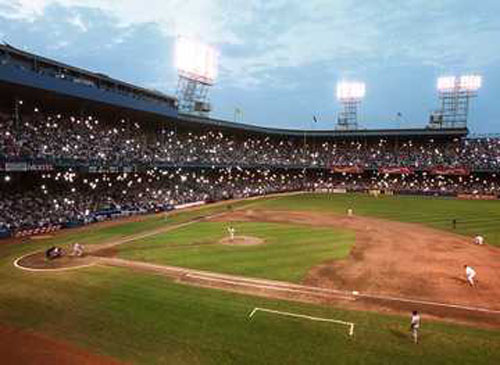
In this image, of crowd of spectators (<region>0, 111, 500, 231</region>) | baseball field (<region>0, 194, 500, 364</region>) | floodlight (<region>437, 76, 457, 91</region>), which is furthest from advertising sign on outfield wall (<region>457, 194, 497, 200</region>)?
baseball field (<region>0, 194, 500, 364</region>)

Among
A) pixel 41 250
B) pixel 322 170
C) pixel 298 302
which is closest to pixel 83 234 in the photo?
pixel 41 250

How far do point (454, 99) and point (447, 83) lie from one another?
3.60m

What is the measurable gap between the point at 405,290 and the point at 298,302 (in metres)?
6.25

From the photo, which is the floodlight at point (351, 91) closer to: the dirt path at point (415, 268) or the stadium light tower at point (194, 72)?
the stadium light tower at point (194, 72)

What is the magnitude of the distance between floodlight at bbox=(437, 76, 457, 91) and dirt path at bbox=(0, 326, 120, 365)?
83396 millimetres

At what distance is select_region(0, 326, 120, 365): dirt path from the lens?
13.7 metres

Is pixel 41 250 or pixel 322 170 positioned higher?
pixel 322 170

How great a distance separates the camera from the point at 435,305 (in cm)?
1880

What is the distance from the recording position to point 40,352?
1424 cm

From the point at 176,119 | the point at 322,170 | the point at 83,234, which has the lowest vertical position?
the point at 83,234

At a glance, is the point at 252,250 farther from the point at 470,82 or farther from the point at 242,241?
the point at 470,82

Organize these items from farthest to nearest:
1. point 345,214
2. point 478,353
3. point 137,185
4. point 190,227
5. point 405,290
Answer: point 137,185 < point 345,214 < point 190,227 < point 405,290 < point 478,353

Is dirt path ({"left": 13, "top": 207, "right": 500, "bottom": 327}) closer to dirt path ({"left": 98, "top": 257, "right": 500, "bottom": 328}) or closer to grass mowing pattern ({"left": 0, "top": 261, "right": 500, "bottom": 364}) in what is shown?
dirt path ({"left": 98, "top": 257, "right": 500, "bottom": 328})

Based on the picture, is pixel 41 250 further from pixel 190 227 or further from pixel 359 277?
pixel 359 277
